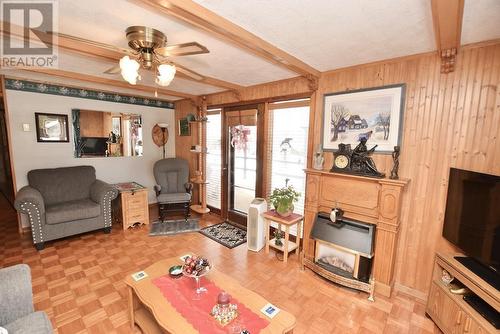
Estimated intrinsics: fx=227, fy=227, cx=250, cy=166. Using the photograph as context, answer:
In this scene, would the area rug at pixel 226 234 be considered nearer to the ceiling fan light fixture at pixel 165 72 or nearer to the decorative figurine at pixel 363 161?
the decorative figurine at pixel 363 161

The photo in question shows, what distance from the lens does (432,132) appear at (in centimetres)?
203

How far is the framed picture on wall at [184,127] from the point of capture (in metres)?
4.64

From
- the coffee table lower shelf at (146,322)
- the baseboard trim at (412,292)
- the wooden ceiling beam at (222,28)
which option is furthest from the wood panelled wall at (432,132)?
the coffee table lower shelf at (146,322)

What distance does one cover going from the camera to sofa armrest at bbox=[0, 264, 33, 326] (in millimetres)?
1357

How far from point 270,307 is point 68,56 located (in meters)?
2.95

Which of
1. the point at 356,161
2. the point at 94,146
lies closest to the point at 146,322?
the point at 356,161

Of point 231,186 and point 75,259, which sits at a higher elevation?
point 231,186

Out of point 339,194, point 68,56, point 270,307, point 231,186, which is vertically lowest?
point 270,307

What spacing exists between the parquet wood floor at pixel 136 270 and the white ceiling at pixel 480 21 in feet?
7.52

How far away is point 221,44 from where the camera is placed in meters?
1.93

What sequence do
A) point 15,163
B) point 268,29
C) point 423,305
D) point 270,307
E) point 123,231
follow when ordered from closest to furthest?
point 270,307, point 268,29, point 423,305, point 15,163, point 123,231

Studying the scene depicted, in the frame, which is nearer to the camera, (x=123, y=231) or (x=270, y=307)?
(x=270, y=307)

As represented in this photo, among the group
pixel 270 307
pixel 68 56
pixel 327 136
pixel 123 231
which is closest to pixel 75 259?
pixel 123 231

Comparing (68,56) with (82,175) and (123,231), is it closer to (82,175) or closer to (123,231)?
(82,175)
